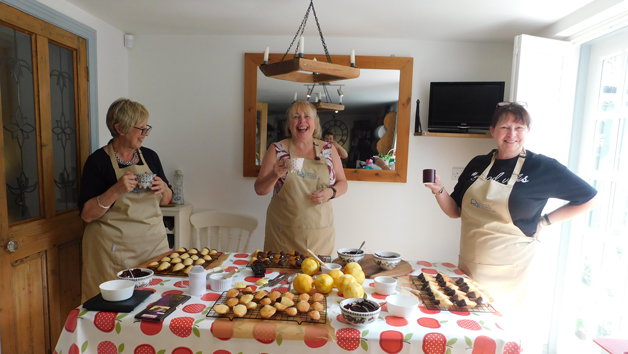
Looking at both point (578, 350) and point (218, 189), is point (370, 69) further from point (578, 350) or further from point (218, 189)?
point (578, 350)

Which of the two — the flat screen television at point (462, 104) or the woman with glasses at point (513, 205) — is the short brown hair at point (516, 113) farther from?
the flat screen television at point (462, 104)

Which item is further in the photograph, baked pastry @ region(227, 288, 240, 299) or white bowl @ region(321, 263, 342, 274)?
white bowl @ region(321, 263, 342, 274)

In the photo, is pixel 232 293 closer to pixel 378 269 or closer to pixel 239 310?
pixel 239 310

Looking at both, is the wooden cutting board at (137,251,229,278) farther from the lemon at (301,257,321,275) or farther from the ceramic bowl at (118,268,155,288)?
the lemon at (301,257,321,275)

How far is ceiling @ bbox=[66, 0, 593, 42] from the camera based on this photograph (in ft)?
7.63

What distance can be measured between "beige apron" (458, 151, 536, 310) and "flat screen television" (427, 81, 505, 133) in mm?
1100

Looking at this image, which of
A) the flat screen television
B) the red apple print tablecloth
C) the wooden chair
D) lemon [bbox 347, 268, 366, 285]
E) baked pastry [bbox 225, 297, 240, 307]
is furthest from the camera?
the wooden chair

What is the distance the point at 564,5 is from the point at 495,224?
144 cm

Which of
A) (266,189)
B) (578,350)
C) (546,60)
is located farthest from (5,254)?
(578,350)

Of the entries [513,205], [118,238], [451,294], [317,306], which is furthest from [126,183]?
[513,205]

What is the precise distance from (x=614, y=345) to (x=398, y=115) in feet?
6.78

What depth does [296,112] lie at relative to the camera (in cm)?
232

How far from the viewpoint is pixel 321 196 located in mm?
2305

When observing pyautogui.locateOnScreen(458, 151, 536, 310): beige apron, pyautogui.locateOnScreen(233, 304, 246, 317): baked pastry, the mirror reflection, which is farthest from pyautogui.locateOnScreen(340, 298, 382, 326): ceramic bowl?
the mirror reflection
